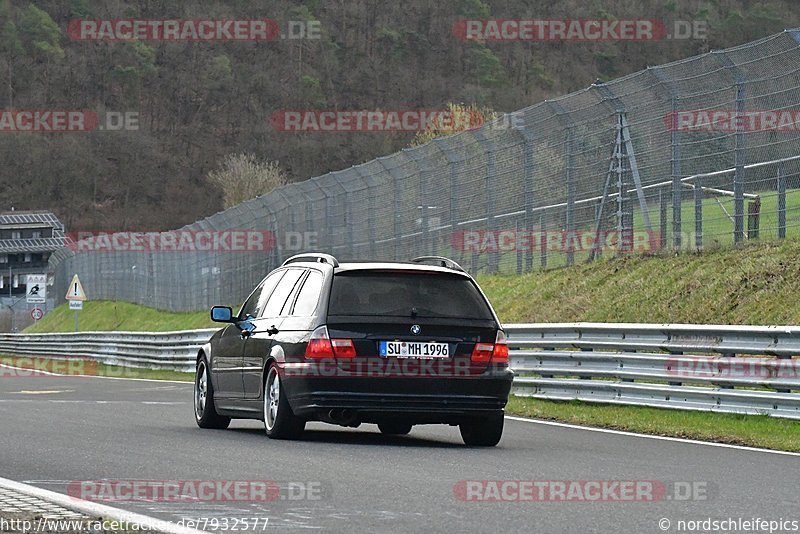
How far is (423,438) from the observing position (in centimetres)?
1335

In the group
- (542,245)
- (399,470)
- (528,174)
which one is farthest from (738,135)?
(399,470)

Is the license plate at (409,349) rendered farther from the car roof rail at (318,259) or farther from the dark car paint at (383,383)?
the car roof rail at (318,259)

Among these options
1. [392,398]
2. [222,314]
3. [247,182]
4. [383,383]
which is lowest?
[392,398]

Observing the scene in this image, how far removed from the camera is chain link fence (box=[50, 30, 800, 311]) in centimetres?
1972

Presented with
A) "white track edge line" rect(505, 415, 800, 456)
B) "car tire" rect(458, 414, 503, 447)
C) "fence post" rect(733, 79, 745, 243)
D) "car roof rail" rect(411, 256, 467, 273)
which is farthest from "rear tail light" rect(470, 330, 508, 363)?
"fence post" rect(733, 79, 745, 243)

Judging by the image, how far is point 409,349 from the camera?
12141 mm

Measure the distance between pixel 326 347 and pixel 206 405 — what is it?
246 centimetres

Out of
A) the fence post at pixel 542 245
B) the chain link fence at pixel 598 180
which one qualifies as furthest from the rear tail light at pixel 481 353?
the fence post at pixel 542 245

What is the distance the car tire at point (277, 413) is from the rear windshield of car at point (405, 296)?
2.59ft

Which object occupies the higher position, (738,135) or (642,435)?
(738,135)

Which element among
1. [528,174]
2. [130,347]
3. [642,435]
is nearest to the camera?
[642,435]

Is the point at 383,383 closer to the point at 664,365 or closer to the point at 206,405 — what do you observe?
the point at 206,405

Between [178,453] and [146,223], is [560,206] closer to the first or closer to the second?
[178,453]

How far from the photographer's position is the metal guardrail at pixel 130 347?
30297mm
